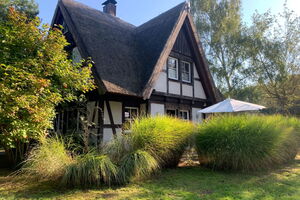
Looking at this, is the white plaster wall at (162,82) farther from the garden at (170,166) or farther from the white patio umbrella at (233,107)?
the garden at (170,166)

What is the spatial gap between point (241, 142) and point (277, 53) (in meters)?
12.9

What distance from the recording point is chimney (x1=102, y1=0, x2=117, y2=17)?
622 inches

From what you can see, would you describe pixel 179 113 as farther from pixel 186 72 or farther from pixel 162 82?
pixel 186 72

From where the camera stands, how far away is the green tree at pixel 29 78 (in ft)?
15.6

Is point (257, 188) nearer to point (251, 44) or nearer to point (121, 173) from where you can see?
point (121, 173)

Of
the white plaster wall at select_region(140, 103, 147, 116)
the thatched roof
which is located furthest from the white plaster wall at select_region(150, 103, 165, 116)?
the thatched roof

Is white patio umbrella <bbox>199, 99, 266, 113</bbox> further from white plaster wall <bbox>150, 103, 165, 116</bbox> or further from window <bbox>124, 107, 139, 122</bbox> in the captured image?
window <bbox>124, 107, 139, 122</bbox>

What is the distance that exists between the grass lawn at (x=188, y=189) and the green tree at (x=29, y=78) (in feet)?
4.13

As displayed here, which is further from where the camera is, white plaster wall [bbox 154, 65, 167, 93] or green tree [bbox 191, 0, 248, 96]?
green tree [bbox 191, 0, 248, 96]

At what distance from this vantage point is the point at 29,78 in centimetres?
495

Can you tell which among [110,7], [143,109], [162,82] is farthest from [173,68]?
[110,7]

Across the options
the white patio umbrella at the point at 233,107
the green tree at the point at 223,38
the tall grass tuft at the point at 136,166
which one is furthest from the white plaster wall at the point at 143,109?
the green tree at the point at 223,38

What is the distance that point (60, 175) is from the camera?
4.69 metres

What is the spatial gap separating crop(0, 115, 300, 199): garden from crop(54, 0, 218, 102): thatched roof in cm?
277
